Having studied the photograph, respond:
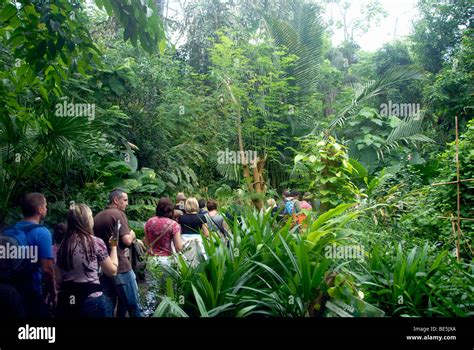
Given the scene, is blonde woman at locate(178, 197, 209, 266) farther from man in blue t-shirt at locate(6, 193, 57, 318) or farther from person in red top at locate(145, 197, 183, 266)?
man in blue t-shirt at locate(6, 193, 57, 318)

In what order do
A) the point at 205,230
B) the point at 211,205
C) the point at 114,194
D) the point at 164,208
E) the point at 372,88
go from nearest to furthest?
1. the point at 114,194
2. the point at 164,208
3. the point at 205,230
4. the point at 211,205
5. the point at 372,88

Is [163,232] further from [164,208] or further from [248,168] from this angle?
[248,168]

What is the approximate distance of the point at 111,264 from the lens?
12.8ft

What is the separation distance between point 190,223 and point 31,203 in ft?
4.00

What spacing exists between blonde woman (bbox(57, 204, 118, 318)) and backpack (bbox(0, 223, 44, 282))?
25 cm

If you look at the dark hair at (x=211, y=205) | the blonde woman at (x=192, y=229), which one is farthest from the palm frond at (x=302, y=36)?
the blonde woman at (x=192, y=229)

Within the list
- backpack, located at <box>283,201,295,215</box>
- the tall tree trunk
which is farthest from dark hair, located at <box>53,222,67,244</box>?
backpack, located at <box>283,201,295,215</box>

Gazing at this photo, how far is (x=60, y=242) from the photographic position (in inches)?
153

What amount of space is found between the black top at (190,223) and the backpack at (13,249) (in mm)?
1110

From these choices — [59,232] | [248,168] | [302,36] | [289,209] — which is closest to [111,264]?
[59,232]

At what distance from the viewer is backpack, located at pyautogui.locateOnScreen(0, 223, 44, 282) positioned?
383 centimetres

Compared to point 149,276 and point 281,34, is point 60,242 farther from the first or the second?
point 281,34

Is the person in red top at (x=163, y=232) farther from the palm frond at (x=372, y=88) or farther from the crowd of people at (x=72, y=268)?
the palm frond at (x=372, y=88)

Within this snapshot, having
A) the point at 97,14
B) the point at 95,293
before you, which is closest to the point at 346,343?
the point at 95,293
